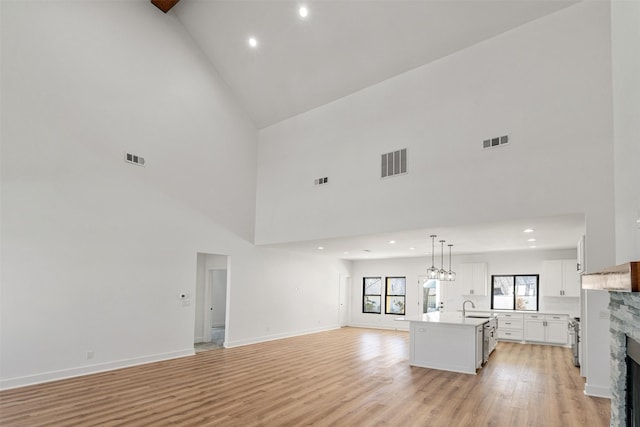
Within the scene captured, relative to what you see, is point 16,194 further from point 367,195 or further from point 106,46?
point 367,195

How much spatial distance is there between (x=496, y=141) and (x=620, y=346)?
12.8 feet

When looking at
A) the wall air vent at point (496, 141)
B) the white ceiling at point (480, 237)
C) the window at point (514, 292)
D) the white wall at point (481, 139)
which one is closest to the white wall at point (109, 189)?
the white wall at point (481, 139)

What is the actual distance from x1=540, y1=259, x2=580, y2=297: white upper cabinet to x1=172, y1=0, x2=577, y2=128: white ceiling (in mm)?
6399

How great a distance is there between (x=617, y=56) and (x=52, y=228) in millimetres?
7440

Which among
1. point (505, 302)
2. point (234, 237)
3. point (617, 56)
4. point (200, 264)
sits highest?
point (617, 56)

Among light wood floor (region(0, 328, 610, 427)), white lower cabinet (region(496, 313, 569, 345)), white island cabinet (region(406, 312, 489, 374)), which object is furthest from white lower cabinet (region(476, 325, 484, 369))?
white lower cabinet (region(496, 313, 569, 345))

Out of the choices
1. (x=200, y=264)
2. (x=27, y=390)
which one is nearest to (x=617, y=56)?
(x=27, y=390)

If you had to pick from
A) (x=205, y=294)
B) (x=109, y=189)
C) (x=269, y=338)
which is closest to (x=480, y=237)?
(x=269, y=338)

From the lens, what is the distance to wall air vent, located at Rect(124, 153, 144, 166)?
6.96 m

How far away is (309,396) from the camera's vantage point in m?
5.09

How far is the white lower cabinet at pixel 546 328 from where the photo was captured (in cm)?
930

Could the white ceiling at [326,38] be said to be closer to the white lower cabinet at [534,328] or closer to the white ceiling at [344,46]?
the white ceiling at [344,46]

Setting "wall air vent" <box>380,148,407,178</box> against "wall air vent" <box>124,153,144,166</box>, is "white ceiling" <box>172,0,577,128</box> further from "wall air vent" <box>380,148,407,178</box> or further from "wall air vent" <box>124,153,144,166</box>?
"wall air vent" <box>124,153,144,166</box>

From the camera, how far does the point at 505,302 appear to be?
10.7 metres
